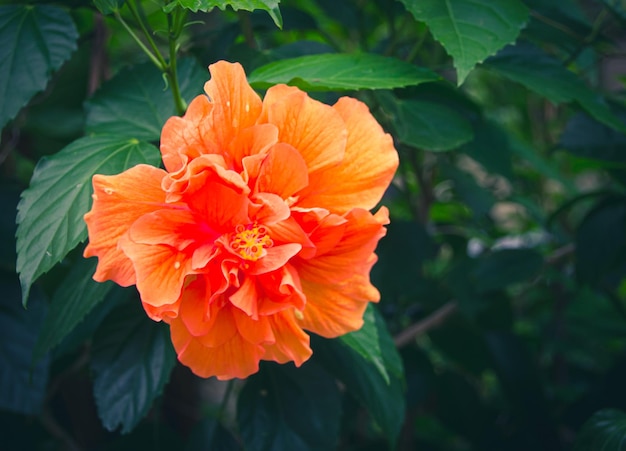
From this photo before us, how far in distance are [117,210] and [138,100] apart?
1.28 ft

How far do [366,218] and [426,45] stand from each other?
0.99m

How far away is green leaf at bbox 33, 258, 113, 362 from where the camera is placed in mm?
758

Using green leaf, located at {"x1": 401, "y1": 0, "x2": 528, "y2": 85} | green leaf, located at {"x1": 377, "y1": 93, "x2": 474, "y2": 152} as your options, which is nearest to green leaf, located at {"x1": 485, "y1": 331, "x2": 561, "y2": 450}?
green leaf, located at {"x1": 377, "y1": 93, "x2": 474, "y2": 152}

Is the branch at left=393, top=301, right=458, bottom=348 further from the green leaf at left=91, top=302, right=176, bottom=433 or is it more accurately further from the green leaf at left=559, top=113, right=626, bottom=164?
the green leaf at left=91, top=302, right=176, bottom=433

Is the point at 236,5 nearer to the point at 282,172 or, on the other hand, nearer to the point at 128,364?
the point at 282,172

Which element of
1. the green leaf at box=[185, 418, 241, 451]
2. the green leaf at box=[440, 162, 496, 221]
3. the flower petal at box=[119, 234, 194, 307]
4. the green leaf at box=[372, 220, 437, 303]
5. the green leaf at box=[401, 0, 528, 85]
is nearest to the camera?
the flower petal at box=[119, 234, 194, 307]

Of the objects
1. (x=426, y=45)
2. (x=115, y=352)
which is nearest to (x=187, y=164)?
(x=115, y=352)

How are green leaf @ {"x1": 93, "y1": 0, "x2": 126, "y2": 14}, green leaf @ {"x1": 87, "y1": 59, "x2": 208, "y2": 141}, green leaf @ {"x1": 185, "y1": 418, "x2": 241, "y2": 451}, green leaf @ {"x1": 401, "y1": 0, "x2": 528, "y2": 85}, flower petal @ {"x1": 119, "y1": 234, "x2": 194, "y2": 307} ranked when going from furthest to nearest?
green leaf @ {"x1": 185, "y1": 418, "x2": 241, "y2": 451} → green leaf @ {"x1": 87, "y1": 59, "x2": 208, "y2": 141} → green leaf @ {"x1": 401, "y1": 0, "x2": 528, "y2": 85} → green leaf @ {"x1": 93, "y1": 0, "x2": 126, "y2": 14} → flower petal @ {"x1": 119, "y1": 234, "x2": 194, "y2": 307}

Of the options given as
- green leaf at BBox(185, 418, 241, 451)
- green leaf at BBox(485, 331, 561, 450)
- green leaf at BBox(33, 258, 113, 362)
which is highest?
green leaf at BBox(33, 258, 113, 362)

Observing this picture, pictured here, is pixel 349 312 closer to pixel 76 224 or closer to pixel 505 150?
pixel 76 224

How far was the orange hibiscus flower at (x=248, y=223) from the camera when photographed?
1.99 ft

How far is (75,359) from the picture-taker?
3.98ft

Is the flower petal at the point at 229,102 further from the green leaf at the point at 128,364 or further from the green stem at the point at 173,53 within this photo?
the green leaf at the point at 128,364

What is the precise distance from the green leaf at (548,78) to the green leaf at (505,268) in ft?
1.47
